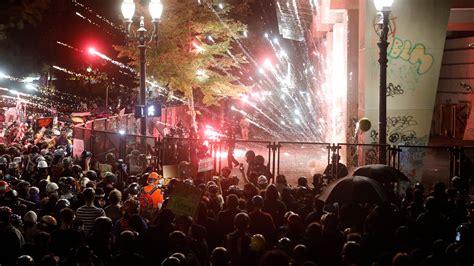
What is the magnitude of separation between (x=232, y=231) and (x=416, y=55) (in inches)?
457

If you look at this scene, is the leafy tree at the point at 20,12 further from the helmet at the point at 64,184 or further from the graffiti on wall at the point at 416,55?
the graffiti on wall at the point at 416,55

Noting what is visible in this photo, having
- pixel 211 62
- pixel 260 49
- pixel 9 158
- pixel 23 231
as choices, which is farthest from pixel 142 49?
pixel 260 49

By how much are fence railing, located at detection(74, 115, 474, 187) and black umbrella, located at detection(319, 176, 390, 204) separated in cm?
378

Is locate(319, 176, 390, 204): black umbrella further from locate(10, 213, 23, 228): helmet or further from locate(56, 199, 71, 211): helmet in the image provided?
locate(10, 213, 23, 228): helmet

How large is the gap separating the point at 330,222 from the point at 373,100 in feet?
38.0

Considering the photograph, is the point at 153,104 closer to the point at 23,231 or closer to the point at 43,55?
the point at 23,231

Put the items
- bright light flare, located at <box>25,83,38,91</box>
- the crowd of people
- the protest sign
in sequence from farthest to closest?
bright light flare, located at <box>25,83,38,91</box> < the protest sign < the crowd of people

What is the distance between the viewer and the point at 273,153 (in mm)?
16297

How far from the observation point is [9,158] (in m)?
15.6

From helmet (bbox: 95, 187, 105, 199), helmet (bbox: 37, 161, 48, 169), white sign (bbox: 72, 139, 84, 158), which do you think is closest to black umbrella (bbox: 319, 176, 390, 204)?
helmet (bbox: 95, 187, 105, 199)

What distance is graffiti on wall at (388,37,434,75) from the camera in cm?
1861

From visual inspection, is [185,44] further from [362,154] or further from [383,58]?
[383,58]

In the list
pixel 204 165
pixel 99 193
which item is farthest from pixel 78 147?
pixel 99 193

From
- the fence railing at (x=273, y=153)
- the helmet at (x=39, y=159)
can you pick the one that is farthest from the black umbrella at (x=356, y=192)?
the helmet at (x=39, y=159)
